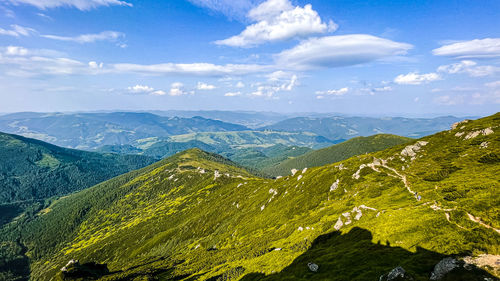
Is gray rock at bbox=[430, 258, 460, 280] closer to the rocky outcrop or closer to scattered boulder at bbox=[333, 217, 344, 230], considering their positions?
scattered boulder at bbox=[333, 217, 344, 230]

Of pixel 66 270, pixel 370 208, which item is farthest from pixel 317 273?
pixel 66 270

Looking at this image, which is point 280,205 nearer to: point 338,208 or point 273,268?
point 338,208

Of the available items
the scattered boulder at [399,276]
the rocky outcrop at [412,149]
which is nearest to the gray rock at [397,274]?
the scattered boulder at [399,276]

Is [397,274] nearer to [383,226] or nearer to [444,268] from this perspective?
[444,268]

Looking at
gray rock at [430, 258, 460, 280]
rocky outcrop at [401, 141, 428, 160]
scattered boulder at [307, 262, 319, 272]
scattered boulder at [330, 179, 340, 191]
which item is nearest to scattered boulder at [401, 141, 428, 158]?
rocky outcrop at [401, 141, 428, 160]

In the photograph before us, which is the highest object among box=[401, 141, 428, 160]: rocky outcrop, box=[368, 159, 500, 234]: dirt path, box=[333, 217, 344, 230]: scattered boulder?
box=[401, 141, 428, 160]: rocky outcrop

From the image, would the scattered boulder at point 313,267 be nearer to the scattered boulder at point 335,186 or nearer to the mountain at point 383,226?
the mountain at point 383,226

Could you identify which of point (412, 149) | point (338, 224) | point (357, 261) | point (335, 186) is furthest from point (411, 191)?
point (412, 149)
